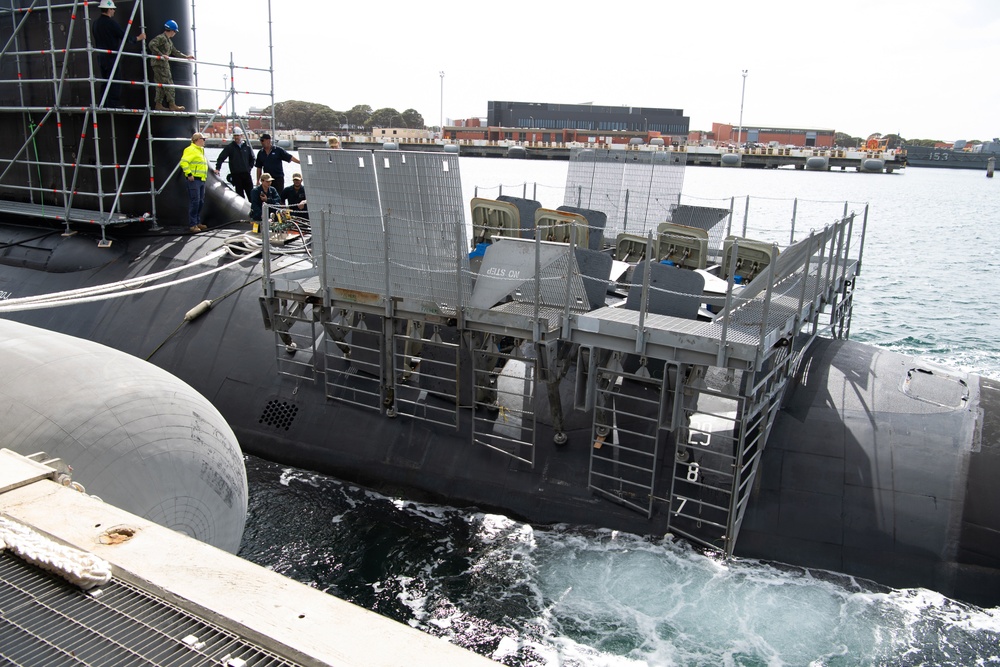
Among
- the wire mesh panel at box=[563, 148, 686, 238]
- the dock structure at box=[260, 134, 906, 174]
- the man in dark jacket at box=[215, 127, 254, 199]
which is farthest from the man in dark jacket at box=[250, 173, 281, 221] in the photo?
the dock structure at box=[260, 134, 906, 174]

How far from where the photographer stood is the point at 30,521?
459 centimetres

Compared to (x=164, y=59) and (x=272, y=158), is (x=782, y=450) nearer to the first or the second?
(x=272, y=158)

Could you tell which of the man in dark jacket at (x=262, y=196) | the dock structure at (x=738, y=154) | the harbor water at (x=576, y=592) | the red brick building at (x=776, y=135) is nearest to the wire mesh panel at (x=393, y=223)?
the harbor water at (x=576, y=592)

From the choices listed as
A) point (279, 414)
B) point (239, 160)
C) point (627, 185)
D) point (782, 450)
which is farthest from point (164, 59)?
point (782, 450)

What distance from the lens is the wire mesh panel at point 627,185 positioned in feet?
62.0

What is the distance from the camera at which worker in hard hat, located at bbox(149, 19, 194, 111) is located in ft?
56.7

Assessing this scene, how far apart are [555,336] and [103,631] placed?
313 inches

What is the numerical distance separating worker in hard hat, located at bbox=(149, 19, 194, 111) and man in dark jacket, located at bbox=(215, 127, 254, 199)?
160cm

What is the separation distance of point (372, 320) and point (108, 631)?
10.6 meters

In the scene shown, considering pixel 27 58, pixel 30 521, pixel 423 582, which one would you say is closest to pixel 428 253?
pixel 423 582

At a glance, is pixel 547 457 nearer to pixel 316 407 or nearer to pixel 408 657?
pixel 316 407

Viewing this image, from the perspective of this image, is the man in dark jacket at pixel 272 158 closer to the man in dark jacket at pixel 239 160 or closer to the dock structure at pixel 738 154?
the man in dark jacket at pixel 239 160

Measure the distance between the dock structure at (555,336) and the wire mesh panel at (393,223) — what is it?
0.9 inches

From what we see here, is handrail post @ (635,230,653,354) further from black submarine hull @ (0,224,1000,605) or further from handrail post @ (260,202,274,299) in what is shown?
handrail post @ (260,202,274,299)
